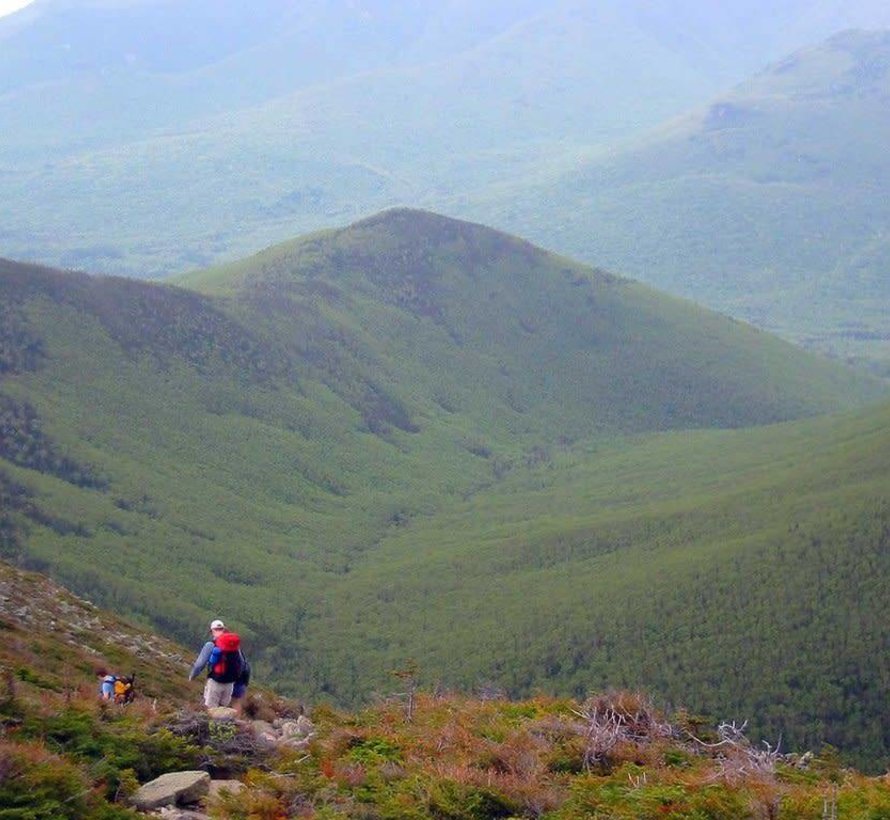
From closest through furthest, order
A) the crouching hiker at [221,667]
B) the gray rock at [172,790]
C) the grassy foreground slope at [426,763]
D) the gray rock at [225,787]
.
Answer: the grassy foreground slope at [426,763] → the gray rock at [172,790] → the gray rock at [225,787] → the crouching hiker at [221,667]

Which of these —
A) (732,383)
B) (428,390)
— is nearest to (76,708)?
(428,390)

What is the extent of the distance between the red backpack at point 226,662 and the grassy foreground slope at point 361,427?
40152 mm

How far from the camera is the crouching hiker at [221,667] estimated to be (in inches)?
933

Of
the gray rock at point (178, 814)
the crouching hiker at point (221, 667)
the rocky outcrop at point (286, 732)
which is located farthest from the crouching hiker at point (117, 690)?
the gray rock at point (178, 814)

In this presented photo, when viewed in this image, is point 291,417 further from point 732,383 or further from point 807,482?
point 732,383

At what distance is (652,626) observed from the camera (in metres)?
68.9

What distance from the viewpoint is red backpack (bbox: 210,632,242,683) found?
23688 mm

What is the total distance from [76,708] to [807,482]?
77.2 metres

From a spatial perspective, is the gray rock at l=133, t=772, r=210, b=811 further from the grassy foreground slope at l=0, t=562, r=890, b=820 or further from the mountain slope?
the mountain slope

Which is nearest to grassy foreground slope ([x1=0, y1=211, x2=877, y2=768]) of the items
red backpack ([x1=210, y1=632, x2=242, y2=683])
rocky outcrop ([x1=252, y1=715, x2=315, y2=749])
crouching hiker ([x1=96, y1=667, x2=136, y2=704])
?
rocky outcrop ([x1=252, y1=715, x2=315, y2=749])

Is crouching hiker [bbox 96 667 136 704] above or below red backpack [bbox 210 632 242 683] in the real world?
below

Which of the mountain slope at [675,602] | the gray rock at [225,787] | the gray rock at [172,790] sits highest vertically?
the gray rock at [172,790]

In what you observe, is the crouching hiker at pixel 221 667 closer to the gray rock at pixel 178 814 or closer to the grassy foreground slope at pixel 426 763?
the grassy foreground slope at pixel 426 763

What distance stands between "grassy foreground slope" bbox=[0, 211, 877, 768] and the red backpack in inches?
1581
